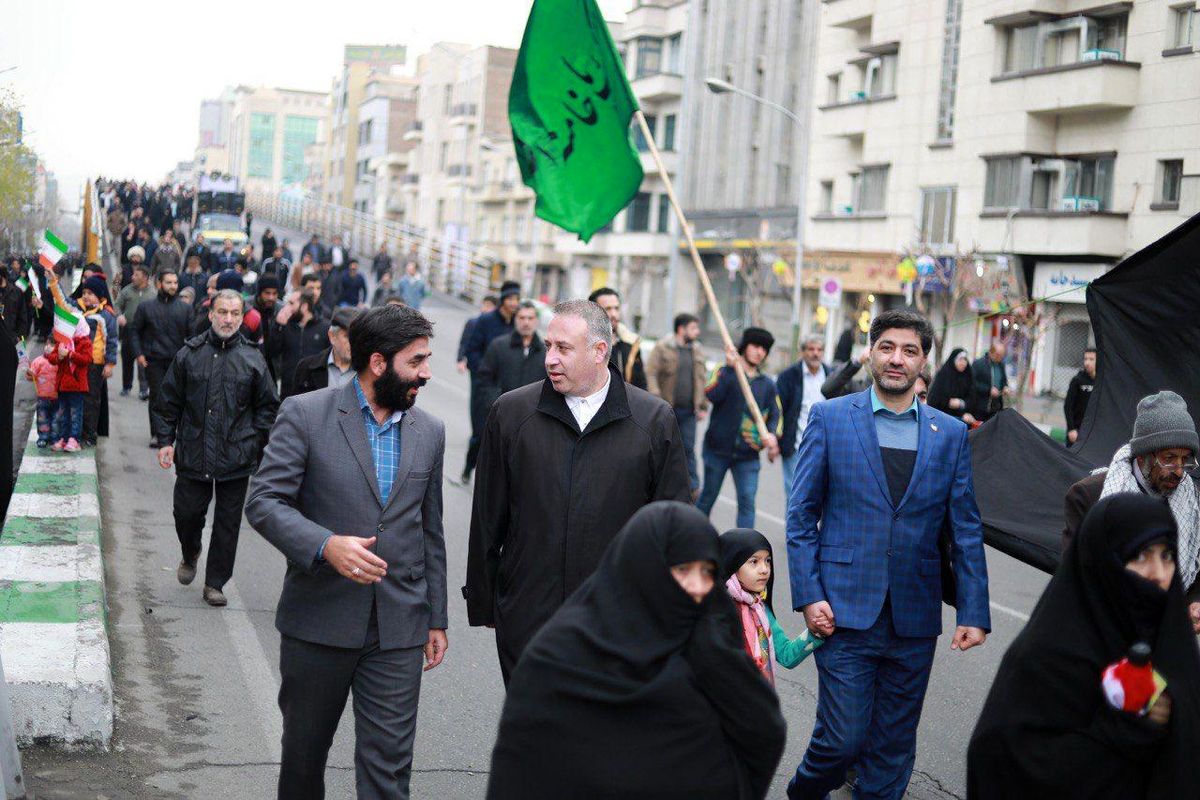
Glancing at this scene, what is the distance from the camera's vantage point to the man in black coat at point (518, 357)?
41.3 feet

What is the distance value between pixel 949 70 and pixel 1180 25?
864 cm

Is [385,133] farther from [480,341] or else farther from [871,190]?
[480,341]

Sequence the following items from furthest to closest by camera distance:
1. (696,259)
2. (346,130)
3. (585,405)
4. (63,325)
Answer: (346,130)
(63,325)
(696,259)
(585,405)

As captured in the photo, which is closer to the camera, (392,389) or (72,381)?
(392,389)

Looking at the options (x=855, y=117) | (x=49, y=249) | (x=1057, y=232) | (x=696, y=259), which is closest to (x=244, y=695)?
(x=696, y=259)

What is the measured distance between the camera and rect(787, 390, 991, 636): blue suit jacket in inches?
215

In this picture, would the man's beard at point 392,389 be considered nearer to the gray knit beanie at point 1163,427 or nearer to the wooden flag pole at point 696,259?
the gray knit beanie at point 1163,427

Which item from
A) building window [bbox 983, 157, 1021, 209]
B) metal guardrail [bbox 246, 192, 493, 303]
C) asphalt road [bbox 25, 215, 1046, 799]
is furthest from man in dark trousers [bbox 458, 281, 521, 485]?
metal guardrail [bbox 246, 192, 493, 303]

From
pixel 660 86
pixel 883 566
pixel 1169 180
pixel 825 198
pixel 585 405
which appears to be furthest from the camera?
pixel 660 86

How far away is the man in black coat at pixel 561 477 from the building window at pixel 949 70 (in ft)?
118

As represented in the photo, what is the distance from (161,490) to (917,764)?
8.61 meters

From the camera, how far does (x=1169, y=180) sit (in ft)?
107

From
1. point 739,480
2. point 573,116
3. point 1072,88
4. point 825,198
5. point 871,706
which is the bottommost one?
point 739,480

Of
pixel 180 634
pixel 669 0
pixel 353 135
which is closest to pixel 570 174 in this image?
pixel 180 634
